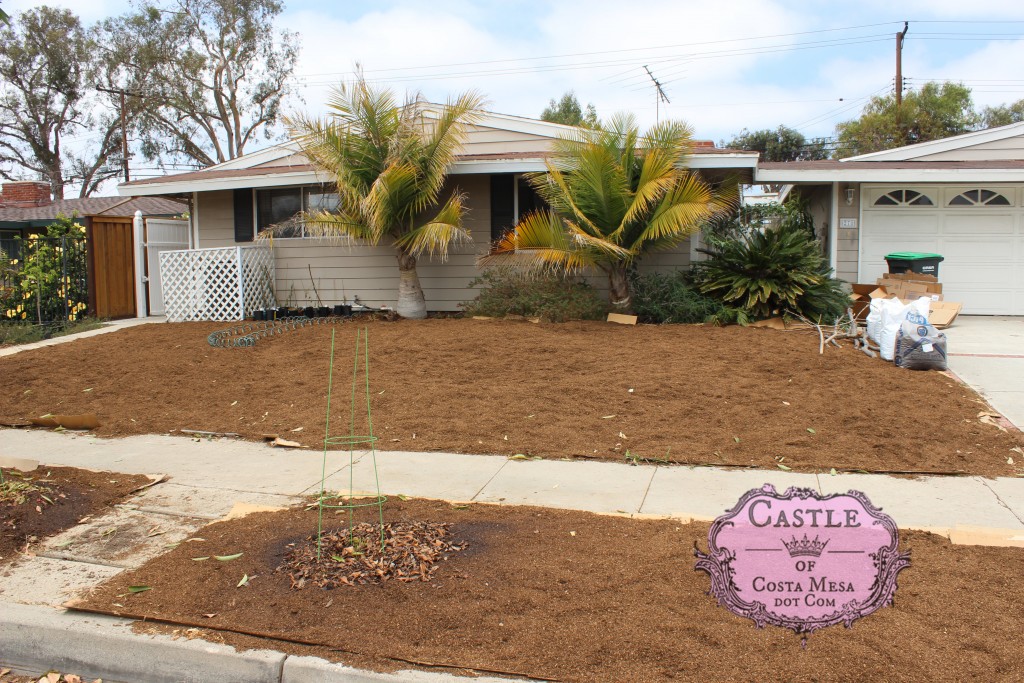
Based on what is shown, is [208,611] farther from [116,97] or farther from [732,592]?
[116,97]

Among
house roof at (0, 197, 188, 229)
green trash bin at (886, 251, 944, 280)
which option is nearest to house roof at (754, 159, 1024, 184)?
green trash bin at (886, 251, 944, 280)

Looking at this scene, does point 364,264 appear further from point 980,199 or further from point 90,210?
point 90,210

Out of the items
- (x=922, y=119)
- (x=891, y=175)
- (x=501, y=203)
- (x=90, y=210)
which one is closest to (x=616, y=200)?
(x=501, y=203)

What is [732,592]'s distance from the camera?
10.9 ft

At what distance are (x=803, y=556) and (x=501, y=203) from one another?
36.7 feet

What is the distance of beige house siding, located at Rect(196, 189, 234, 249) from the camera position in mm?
15258

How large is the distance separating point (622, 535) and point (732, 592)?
140cm

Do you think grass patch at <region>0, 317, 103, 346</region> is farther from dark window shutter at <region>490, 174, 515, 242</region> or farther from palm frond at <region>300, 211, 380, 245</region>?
dark window shutter at <region>490, 174, 515, 242</region>

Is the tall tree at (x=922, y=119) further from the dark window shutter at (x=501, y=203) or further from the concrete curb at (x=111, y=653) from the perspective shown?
the concrete curb at (x=111, y=653)

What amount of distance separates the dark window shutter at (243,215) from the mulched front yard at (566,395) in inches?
159

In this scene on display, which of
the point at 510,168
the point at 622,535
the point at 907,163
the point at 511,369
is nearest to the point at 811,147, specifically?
the point at 907,163

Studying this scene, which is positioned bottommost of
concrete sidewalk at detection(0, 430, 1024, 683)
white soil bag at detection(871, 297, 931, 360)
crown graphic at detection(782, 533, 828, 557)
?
concrete sidewalk at detection(0, 430, 1024, 683)

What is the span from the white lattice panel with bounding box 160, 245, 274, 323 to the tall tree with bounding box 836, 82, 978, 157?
1105 inches

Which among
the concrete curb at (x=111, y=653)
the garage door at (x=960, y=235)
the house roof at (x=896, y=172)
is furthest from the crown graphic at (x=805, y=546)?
the garage door at (x=960, y=235)
